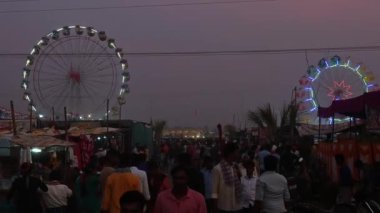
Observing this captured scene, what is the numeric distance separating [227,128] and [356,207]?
81.8 m

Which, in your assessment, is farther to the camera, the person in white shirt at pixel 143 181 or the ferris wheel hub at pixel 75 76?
the ferris wheel hub at pixel 75 76

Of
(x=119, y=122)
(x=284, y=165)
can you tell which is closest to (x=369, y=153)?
(x=284, y=165)

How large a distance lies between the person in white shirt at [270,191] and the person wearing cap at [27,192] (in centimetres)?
415

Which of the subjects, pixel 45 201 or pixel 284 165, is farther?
pixel 284 165

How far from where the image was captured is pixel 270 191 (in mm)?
8875

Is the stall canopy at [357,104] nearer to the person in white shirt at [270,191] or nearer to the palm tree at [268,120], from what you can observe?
the person in white shirt at [270,191]

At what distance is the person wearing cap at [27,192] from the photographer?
11.1 meters

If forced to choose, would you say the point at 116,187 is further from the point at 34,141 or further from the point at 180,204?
the point at 34,141

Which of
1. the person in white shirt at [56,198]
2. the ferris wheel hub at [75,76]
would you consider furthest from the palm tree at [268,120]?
the person in white shirt at [56,198]

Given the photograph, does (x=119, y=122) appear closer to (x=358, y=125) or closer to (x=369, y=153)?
(x=358, y=125)

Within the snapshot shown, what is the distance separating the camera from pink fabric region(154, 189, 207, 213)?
20.4ft

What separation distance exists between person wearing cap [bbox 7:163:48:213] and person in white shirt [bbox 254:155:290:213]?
4.15m

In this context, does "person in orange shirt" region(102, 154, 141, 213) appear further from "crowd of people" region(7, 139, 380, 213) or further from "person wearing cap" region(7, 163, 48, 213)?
"person wearing cap" region(7, 163, 48, 213)

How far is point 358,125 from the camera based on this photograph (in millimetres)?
22375
